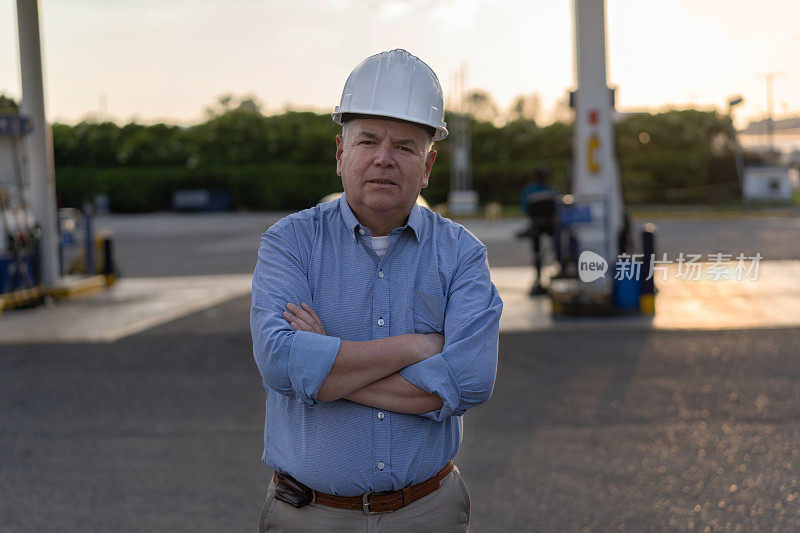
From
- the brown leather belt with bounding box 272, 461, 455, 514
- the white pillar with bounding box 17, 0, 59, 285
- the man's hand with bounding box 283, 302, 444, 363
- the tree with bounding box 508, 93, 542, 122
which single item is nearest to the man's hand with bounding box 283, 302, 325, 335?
the man's hand with bounding box 283, 302, 444, 363

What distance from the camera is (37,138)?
13070 millimetres

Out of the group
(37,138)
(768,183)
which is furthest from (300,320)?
(768,183)

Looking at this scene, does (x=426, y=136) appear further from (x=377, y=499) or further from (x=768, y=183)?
(x=768, y=183)

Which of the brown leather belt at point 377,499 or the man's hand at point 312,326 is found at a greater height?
the man's hand at point 312,326

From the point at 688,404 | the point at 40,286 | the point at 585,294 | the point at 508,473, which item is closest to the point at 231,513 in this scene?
the point at 508,473

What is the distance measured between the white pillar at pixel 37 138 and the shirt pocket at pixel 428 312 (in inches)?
469

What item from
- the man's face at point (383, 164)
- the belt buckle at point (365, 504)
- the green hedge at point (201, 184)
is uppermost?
the green hedge at point (201, 184)

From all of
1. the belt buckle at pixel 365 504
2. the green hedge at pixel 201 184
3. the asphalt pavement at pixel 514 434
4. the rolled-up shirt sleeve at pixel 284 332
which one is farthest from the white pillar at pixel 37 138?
the green hedge at pixel 201 184

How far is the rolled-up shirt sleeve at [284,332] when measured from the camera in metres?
2.29

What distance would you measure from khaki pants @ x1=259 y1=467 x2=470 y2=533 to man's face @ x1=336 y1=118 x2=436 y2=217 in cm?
80

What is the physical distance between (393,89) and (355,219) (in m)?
0.37

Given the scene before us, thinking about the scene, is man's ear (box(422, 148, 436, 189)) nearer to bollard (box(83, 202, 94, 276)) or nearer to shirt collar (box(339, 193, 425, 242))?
shirt collar (box(339, 193, 425, 242))

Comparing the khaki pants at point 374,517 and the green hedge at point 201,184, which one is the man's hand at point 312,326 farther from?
the green hedge at point 201,184

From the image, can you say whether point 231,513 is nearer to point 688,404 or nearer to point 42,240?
point 688,404
